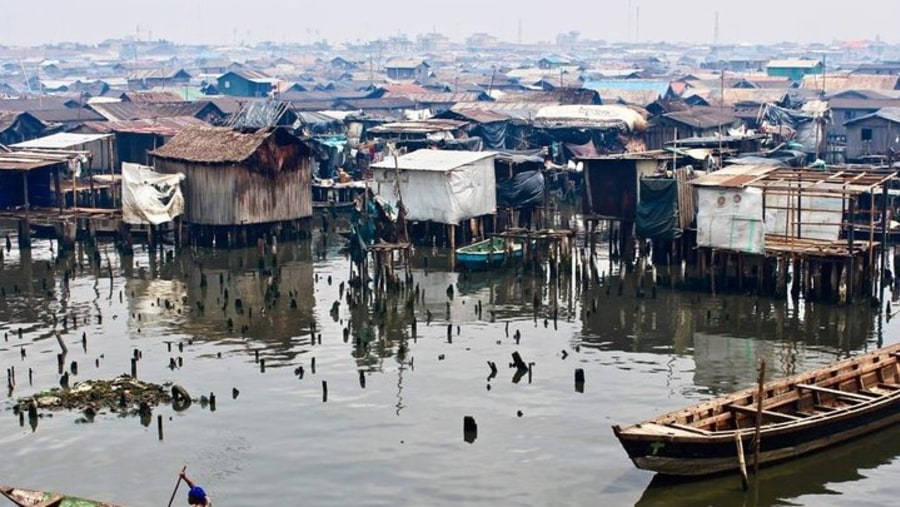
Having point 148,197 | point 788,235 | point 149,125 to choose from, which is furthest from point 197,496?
point 149,125

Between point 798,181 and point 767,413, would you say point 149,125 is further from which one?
point 767,413

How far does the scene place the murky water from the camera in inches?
1128

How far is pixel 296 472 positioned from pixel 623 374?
11.1 meters

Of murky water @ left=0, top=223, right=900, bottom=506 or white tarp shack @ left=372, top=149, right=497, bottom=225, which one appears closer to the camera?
murky water @ left=0, top=223, right=900, bottom=506

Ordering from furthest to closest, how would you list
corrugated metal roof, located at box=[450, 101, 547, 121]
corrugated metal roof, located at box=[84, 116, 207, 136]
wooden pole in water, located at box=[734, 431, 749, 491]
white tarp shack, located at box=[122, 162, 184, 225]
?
corrugated metal roof, located at box=[450, 101, 547, 121] → corrugated metal roof, located at box=[84, 116, 207, 136] → white tarp shack, located at box=[122, 162, 184, 225] → wooden pole in water, located at box=[734, 431, 749, 491]

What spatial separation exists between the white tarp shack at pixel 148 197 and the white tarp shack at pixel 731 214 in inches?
869

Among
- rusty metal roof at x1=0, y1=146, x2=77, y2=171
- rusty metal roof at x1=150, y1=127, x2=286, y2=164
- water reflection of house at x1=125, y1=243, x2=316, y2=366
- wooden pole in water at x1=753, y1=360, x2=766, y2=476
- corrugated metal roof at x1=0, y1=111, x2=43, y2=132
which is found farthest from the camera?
corrugated metal roof at x1=0, y1=111, x2=43, y2=132

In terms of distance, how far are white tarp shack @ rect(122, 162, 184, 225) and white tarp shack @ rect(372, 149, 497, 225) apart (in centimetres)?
841

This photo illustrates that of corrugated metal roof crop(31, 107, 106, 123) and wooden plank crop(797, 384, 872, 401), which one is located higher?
corrugated metal roof crop(31, 107, 106, 123)

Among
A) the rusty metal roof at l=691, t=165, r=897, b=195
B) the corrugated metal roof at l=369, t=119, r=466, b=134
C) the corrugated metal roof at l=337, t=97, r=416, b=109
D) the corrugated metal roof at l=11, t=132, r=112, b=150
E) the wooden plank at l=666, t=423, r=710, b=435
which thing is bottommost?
the wooden plank at l=666, t=423, r=710, b=435

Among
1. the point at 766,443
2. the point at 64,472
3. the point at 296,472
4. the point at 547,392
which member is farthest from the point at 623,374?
the point at 64,472

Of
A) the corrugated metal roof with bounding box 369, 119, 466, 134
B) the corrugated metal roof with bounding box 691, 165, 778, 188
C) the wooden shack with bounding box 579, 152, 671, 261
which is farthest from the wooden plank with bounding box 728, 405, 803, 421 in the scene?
the corrugated metal roof with bounding box 369, 119, 466, 134

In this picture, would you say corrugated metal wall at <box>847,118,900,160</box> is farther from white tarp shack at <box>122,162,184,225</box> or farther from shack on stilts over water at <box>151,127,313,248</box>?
white tarp shack at <box>122,162,184,225</box>

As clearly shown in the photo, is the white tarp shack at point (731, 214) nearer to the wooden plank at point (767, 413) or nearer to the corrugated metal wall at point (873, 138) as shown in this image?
the wooden plank at point (767, 413)
